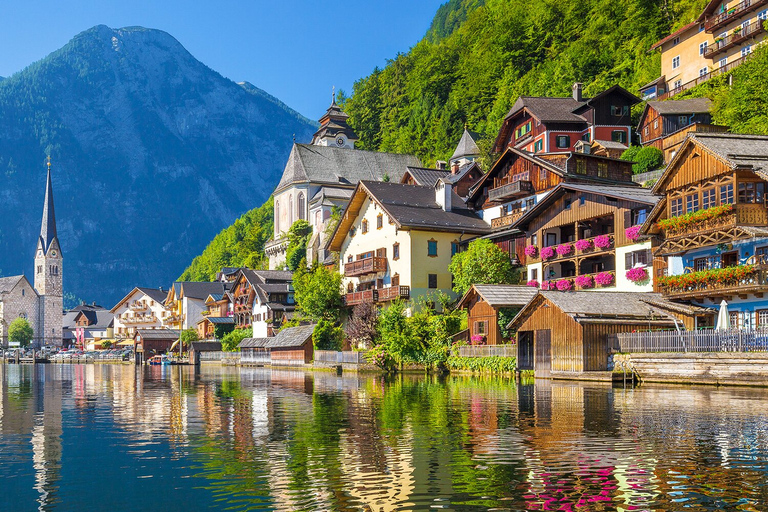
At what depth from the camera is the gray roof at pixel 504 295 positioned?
5516 cm

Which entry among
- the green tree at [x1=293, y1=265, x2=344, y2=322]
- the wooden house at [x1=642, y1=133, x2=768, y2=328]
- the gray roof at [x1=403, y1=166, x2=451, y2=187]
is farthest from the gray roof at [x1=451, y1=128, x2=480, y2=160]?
the wooden house at [x1=642, y1=133, x2=768, y2=328]

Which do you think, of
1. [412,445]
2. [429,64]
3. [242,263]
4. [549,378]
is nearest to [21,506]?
[412,445]

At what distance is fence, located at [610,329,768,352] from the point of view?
121 ft

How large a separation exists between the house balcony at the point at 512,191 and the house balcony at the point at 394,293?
11.9 meters

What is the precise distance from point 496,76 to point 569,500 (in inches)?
4930

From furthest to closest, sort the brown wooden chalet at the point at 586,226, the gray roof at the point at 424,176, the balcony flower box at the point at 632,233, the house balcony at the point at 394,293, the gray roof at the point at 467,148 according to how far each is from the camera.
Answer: the gray roof at the point at 467,148
the gray roof at the point at 424,176
the house balcony at the point at 394,293
the brown wooden chalet at the point at 586,226
the balcony flower box at the point at 632,233

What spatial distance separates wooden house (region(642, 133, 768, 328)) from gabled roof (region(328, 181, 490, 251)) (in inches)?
1025

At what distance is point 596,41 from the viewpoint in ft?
382

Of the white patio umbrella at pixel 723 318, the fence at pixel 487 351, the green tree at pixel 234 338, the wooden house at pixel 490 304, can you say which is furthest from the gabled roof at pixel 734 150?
the green tree at pixel 234 338

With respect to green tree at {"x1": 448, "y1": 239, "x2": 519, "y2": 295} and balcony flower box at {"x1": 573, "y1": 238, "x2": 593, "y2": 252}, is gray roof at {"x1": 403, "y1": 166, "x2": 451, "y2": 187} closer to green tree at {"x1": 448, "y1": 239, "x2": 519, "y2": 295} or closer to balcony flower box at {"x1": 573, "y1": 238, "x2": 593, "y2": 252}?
green tree at {"x1": 448, "y1": 239, "x2": 519, "y2": 295}

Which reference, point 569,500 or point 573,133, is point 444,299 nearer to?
point 573,133

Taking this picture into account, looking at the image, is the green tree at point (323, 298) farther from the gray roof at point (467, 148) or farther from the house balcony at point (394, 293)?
the gray roof at point (467, 148)

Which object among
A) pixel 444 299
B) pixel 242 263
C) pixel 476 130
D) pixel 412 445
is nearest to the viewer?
pixel 412 445

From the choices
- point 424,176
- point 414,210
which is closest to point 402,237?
point 414,210
